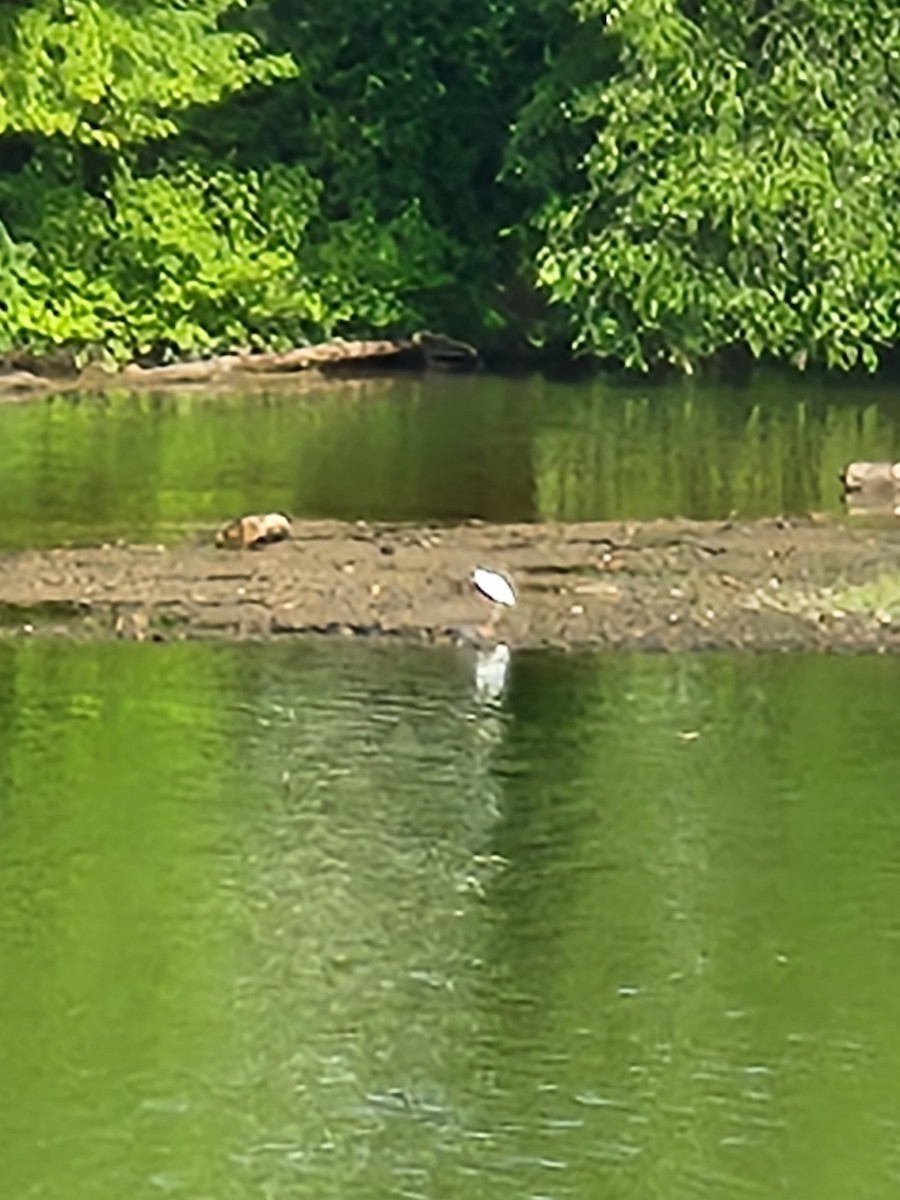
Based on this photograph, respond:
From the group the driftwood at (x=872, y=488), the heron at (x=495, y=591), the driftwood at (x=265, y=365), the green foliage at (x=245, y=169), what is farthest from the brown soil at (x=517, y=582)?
the green foliage at (x=245, y=169)

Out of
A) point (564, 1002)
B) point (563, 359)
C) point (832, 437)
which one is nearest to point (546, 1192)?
point (564, 1002)

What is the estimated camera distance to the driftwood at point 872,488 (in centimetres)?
2456

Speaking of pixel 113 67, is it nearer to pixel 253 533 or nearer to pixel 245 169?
pixel 245 169

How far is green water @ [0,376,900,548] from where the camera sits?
2458 cm

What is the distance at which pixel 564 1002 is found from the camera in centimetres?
1233

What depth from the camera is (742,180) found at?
33.5m

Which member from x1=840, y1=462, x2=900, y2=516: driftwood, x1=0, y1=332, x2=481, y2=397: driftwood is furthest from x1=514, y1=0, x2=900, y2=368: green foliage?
x1=840, y1=462, x2=900, y2=516: driftwood

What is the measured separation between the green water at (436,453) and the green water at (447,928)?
5.67m

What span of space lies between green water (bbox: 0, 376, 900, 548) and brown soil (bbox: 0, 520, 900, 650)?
114 cm

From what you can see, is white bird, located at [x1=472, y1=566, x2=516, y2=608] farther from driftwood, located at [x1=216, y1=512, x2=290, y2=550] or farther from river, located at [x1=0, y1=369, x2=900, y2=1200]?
driftwood, located at [x1=216, y1=512, x2=290, y2=550]

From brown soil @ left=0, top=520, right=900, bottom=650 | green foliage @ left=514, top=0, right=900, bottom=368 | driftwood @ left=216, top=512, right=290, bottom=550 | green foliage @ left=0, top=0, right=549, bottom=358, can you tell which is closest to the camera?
brown soil @ left=0, top=520, right=900, bottom=650

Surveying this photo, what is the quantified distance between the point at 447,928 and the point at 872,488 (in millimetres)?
12450

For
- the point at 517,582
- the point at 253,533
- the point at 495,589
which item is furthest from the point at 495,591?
the point at 253,533

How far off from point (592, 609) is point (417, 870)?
6.16m
